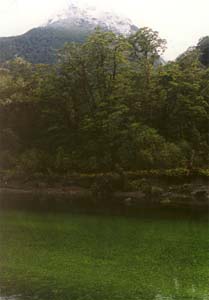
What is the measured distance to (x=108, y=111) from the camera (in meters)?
45.7

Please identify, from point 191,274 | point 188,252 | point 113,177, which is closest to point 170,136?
point 113,177

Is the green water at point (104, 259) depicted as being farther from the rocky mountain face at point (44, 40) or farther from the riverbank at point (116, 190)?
the rocky mountain face at point (44, 40)

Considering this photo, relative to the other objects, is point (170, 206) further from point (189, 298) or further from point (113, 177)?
point (189, 298)

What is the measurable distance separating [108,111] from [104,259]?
95.9 ft

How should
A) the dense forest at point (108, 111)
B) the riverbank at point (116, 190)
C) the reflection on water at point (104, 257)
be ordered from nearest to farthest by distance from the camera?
the reflection on water at point (104, 257) < the riverbank at point (116, 190) < the dense forest at point (108, 111)

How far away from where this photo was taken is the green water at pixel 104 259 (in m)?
13.8

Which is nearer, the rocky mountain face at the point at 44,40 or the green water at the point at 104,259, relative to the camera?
the green water at the point at 104,259

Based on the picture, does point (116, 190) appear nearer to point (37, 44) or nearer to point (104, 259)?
point (104, 259)

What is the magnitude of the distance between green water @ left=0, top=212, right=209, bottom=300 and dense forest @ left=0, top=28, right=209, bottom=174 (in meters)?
16.4

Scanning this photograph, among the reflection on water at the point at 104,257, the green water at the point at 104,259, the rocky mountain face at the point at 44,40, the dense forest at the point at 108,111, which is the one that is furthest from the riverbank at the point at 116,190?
the rocky mountain face at the point at 44,40

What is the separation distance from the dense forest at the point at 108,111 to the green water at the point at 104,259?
1640cm

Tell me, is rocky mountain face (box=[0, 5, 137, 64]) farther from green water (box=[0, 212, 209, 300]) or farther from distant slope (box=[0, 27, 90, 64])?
green water (box=[0, 212, 209, 300])

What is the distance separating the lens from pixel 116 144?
146ft

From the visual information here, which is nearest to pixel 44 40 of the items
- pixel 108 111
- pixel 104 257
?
pixel 108 111
